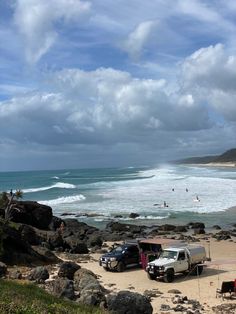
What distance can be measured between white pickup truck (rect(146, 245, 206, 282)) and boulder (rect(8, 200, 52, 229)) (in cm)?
1918

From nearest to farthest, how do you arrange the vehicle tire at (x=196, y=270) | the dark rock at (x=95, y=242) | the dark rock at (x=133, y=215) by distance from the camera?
1. the vehicle tire at (x=196, y=270)
2. the dark rock at (x=95, y=242)
3. the dark rock at (x=133, y=215)

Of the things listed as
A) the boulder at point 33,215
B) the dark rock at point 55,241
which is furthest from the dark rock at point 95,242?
the boulder at point 33,215

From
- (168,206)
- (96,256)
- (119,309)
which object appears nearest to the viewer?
(119,309)

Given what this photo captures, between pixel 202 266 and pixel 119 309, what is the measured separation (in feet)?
36.0

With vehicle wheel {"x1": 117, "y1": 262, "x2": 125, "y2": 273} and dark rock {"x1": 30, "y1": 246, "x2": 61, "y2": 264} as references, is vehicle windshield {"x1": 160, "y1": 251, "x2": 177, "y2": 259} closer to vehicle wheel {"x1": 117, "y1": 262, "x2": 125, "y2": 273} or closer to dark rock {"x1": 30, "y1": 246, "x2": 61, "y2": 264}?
vehicle wheel {"x1": 117, "y1": 262, "x2": 125, "y2": 273}

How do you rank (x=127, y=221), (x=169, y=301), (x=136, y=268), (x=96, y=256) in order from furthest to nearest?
(x=127, y=221) < (x=96, y=256) < (x=136, y=268) < (x=169, y=301)

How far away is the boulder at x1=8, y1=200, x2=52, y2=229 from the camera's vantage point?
40759mm

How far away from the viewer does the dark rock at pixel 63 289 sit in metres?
17.3

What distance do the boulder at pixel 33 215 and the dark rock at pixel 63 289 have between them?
72.9ft

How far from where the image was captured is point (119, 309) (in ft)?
49.3

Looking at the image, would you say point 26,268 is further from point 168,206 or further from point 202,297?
point 168,206

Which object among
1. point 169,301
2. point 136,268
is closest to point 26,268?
point 136,268

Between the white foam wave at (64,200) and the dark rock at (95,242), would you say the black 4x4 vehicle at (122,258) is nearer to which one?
the dark rock at (95,242)

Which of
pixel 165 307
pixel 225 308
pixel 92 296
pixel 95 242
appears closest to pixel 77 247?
pixel 95 242
